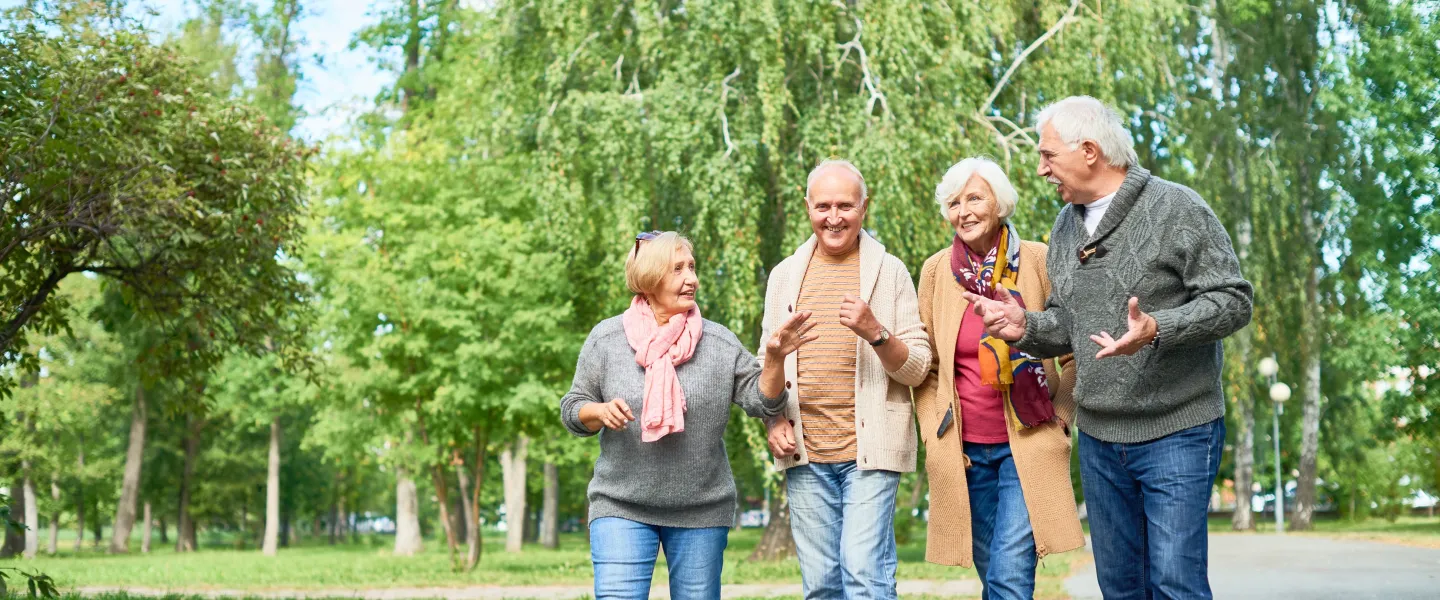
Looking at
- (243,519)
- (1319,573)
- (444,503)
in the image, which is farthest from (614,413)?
(243,519)

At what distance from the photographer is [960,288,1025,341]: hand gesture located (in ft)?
13.3

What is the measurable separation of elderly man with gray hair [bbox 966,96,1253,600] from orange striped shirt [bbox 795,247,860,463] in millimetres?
737

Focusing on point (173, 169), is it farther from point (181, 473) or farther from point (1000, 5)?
point (181, 473)

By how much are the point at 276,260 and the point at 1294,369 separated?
25273 mm

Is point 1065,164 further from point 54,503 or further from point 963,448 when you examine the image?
point 54,503

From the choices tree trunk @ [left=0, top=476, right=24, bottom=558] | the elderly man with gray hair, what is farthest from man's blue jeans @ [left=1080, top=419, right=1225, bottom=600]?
tree trunk @ [left=0, top=476, right=24, bottom=558]

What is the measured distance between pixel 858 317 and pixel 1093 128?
0.94 metres

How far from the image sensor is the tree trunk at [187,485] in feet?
136

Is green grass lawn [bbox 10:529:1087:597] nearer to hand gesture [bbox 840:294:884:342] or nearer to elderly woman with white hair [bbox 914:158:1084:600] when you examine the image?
elderly woman with white hair [bbox 914:158:1084:600]

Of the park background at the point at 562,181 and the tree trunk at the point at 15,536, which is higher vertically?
the park background at the point at 562,181

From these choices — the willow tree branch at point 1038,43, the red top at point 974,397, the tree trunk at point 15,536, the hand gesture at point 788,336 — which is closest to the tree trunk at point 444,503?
the willow tree branch at point 1038,43

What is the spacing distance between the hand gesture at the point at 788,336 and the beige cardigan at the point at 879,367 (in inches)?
11.6

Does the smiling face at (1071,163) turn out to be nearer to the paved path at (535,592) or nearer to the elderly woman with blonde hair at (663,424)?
the elderly woman with blonde hair at (663,424)

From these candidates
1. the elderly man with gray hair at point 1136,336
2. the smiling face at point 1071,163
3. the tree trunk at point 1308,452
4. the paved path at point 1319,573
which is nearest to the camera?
the elderly man with gray hair at point 1136,336
